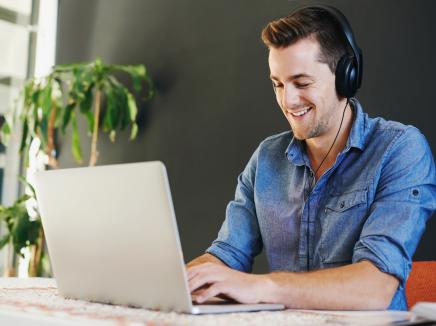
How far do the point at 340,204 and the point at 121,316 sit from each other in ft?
2.77

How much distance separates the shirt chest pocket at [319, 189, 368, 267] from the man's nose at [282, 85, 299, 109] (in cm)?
29

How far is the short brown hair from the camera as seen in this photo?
1.78 metres

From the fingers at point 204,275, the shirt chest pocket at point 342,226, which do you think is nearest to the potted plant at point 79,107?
the shirt chest pocket at point 342,226

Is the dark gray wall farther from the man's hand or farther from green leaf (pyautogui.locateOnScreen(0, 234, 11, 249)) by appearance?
the man's hand

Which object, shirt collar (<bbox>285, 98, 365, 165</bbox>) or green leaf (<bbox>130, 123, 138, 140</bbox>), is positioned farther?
green leaf (<bbox>130, 123, 138, 140</bbox>)

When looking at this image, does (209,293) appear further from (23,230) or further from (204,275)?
(23,230)

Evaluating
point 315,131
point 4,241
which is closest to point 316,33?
point 315,131

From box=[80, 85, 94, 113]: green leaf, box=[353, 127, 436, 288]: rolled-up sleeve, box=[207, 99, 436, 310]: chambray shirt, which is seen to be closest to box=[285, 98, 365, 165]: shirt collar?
box=[207, 99, 436, 310]: chambray shirt

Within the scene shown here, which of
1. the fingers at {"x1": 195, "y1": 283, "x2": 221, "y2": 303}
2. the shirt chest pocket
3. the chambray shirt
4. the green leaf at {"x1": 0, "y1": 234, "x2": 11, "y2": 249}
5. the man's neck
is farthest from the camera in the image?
the green leaf at {"x1": 0, "y1": 234, "x2": 11, "y2": 249}

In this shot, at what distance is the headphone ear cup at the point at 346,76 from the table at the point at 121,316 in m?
0.81

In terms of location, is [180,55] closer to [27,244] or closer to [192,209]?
[192,209]

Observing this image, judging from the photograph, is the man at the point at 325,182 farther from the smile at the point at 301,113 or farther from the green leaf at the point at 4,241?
the green leaf at the point at 4,241

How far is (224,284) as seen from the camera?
116cm

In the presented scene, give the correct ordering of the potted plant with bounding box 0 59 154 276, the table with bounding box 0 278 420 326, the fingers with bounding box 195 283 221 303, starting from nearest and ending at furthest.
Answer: the table with bounding box 0 278 420 326, the fingers with bounding box 195 283 221 303, the potted plant with bounding box 0 59 154 276
